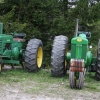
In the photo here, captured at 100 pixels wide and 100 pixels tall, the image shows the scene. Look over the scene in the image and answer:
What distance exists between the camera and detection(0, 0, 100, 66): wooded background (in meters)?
16.0

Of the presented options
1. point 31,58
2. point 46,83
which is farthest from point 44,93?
point 31,58

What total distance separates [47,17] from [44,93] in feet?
34.4

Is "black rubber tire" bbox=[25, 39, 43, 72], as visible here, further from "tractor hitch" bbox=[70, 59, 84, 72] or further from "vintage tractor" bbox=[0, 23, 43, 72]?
"tractor hitch" bbox=[70, 59, 84, 72]

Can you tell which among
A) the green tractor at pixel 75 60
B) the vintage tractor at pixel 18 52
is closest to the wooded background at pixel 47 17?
the vintage tractor at pixel 18 52

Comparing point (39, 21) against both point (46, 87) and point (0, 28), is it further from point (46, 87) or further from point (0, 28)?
point (46, 87)

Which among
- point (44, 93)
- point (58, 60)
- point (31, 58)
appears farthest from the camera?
point (31, 58)

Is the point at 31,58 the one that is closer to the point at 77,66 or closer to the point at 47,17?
the point at 77,66

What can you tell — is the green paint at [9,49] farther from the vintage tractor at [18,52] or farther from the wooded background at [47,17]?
the wooded background at [47,17]

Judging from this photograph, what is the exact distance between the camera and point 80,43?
26.8 ft

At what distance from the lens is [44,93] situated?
6816 mm

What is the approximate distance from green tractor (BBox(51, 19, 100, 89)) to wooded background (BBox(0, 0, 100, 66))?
21.9 feet

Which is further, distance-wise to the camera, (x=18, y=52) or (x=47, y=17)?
(x=47, y=17)

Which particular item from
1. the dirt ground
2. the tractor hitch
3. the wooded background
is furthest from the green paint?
the wooded background

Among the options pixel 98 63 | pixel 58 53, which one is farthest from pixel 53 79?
pixel 98 63
